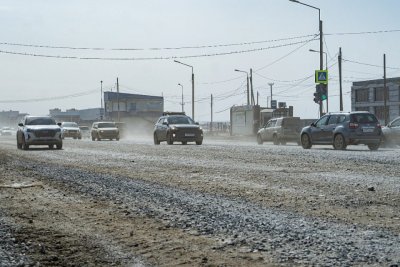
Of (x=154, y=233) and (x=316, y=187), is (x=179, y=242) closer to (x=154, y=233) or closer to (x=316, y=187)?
(x=154, y=233)

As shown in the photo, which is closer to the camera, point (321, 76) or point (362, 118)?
point (362, 118)

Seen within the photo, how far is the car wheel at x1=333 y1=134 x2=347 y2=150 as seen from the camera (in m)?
21.5

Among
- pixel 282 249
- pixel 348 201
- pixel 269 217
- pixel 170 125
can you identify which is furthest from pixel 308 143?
pixel 282 249

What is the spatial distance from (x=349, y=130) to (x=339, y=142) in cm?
70

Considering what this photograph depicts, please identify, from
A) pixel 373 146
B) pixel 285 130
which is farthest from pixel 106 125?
pixel 373 146

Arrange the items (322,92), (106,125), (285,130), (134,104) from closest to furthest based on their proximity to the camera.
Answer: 1. (285,130)
2. (322,92)
3. (106,125)
4. (134,104)

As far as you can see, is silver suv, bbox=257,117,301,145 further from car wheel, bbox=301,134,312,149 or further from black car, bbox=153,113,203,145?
car wheel, bbox=301,134,312,149

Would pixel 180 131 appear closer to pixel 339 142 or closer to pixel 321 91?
pixel 339 142

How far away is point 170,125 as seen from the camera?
2758 centimetres

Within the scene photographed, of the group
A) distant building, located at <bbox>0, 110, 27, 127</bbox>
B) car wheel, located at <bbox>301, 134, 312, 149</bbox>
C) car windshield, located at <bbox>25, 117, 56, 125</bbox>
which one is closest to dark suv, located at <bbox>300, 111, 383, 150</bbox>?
car wheel, located at <bbox>301, 134, 312, 149</bbox>

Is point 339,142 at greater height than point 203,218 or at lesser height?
greater

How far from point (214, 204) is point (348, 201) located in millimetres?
2012

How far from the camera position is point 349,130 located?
21344mm

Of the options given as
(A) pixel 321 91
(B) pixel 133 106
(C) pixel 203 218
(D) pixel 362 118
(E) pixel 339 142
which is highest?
(B) pixel 133 106
